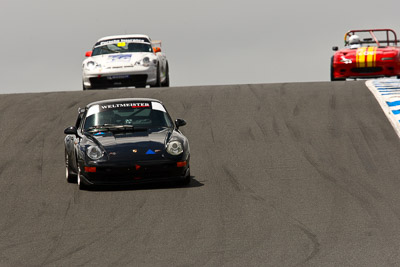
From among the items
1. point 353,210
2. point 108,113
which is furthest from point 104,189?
point 353,210

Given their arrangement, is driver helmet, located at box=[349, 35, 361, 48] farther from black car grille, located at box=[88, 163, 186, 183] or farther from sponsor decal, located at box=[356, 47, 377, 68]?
black car grille, located at box=[88, 163, 186, 183]

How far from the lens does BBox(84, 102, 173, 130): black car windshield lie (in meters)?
10.6

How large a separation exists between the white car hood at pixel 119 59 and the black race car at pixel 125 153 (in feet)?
26.0

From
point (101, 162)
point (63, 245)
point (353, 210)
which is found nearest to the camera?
point (63, 245)

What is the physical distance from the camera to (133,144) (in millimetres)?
9812

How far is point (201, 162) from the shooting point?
466 inches

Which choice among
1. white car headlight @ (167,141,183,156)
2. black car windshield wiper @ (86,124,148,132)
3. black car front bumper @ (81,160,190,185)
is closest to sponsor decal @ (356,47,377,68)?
black car windshield wiper @ (86,124,148,132)

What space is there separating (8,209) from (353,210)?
373 cm

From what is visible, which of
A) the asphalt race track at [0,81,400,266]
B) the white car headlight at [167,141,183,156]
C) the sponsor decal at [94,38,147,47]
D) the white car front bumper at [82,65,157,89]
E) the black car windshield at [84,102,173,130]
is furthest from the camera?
the sponsor decal at [94,38,147,47]

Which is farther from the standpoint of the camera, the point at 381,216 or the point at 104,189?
the point at 104,189

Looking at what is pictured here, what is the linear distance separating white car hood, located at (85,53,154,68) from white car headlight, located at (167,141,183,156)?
886 cm

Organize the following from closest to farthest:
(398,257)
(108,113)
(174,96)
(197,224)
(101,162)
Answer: (398,257), (197,224), (101,162), (108,113), (174,96)

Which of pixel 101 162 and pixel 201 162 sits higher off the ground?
pixel 101 162

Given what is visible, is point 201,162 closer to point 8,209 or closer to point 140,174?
point 140,174
